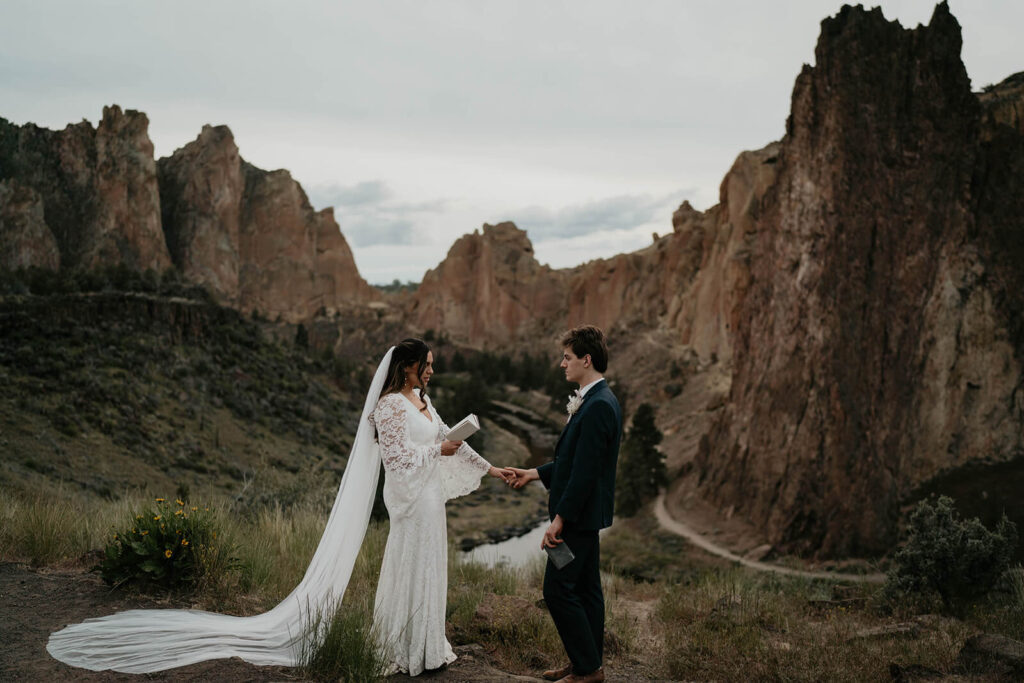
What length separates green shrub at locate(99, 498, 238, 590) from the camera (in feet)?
20.4

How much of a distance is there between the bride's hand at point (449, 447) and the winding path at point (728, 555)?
57.7 feet

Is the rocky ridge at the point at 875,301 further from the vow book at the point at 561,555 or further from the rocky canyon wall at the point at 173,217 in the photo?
the rocky canyon wall at the point at 173,217

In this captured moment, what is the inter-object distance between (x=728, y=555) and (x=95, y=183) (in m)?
71.9

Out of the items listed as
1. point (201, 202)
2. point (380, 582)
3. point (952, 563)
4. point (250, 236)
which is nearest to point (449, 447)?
point (380, 582)

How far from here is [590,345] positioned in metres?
4.83

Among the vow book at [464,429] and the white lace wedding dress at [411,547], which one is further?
the vow book at [464,429]

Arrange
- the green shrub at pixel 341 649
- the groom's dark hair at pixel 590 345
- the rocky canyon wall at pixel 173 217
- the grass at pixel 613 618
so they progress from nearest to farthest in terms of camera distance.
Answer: the green shrub at pixel 341 649, the groom's dark hair at pixel 590 345, the grass at pixel 613 618, the rocky canyon wall at pixel 173 217

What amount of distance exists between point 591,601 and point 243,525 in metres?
5.42

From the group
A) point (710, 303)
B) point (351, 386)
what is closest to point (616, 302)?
point (710, 303)

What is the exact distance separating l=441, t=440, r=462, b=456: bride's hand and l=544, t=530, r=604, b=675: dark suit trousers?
102cm

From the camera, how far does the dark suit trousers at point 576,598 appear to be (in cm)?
469

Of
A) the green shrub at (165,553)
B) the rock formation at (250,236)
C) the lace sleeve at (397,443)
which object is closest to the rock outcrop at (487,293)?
the rock formation at (250,236)

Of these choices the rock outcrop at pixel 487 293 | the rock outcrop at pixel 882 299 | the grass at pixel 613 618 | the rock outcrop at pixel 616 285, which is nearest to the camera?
the grass at pixel 613 618

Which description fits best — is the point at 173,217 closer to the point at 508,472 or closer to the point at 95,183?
the point at 95,183
